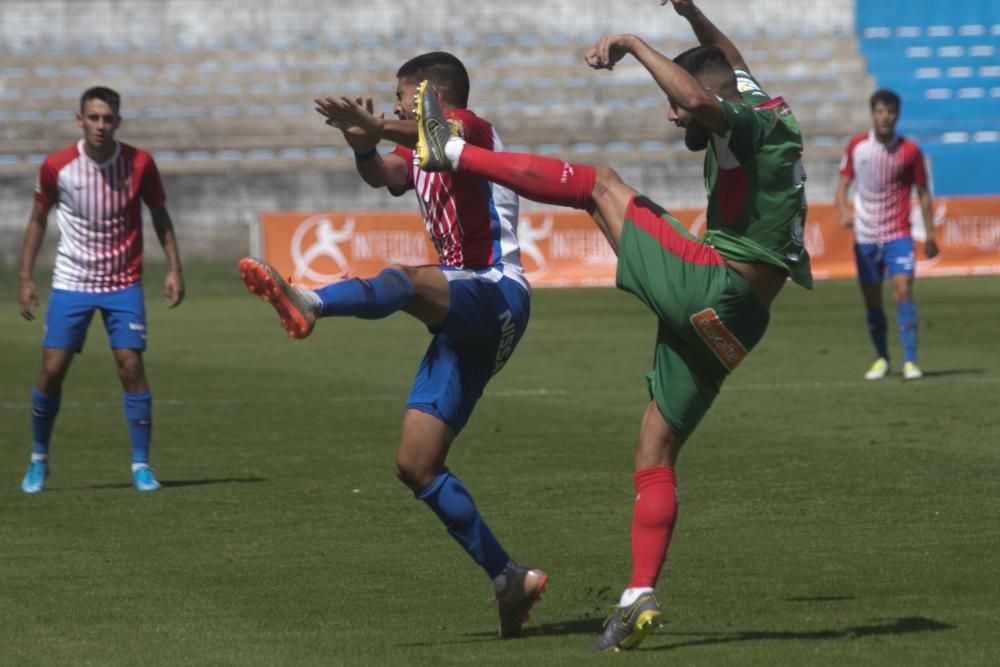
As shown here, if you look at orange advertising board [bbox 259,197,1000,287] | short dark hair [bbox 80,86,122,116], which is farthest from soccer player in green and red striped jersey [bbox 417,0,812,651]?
orange advertising board [bbox 259,197,1000,287]

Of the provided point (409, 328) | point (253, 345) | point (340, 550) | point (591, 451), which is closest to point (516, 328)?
point (340, 550)

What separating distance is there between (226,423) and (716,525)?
530 cm

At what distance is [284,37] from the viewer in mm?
35312

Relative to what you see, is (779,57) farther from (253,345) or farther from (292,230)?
(253,345)

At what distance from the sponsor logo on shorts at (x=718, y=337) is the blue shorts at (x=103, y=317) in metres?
4.69

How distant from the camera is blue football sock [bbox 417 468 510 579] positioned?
632cm

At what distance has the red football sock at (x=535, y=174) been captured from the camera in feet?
18.9

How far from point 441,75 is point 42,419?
4409 mm

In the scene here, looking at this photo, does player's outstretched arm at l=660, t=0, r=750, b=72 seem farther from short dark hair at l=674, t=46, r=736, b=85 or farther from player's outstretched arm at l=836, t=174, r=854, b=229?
player's outstretched arm at l=836, t=174, r=854, b=229

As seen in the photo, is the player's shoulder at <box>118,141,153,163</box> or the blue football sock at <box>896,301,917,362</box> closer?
the player's shoulder at <box>118,141,153,163</box>

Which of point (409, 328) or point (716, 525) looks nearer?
point (716, 525)

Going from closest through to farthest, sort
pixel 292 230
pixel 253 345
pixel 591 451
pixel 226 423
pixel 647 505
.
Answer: pixel 647 505, pixel 591 451, pixel 226 423, pixel 253 345, pixel 292 230

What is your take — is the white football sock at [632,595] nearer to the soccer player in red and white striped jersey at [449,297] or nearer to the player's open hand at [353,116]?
the soccer player in red and white striped jersey at [449,297]

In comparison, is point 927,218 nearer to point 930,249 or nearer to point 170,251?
point 930,249
